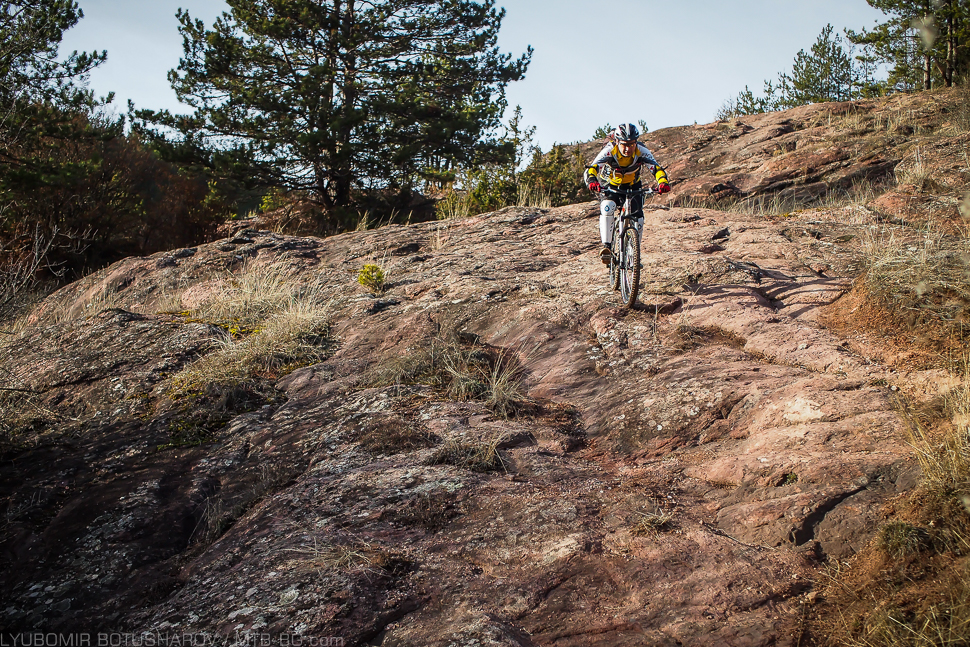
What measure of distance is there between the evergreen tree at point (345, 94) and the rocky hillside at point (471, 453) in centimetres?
750

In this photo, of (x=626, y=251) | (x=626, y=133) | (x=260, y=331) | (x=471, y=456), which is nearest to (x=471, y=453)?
(x=471, y=456)

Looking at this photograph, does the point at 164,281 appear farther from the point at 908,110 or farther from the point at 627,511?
the point at 908,110

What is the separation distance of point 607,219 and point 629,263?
0.78 meters

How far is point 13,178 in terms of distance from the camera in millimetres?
12516

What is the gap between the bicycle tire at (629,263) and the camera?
628cm

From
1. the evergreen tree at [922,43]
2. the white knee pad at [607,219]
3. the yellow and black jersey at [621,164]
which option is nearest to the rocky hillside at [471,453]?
the white knee pad at [607,219]

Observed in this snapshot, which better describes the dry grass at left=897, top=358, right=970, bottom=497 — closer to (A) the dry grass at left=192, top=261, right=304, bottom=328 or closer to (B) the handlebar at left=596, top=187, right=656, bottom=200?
(B) the handlebar at left=596, top=187, right=656, bottom=200

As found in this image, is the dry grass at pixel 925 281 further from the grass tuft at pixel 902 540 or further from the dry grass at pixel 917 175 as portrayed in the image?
the dry grass at pixel 917 175

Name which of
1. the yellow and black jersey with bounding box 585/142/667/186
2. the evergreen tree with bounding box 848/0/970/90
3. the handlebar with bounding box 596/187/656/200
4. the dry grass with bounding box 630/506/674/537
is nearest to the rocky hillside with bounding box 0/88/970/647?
the dry grass with bounding box 630/506/674/537

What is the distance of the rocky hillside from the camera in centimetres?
276

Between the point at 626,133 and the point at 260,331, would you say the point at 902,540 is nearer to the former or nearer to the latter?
the point at 626,133

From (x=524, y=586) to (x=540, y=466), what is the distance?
1.17m

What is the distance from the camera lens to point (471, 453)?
401 cm

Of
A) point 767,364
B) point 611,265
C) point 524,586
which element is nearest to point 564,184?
point 611,265
